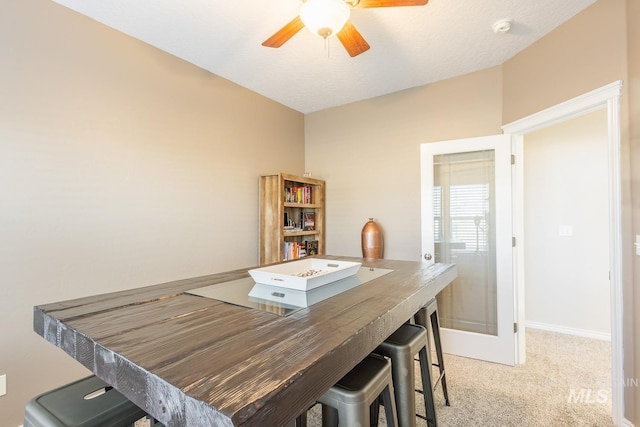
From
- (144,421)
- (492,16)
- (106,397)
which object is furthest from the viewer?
(492,16)

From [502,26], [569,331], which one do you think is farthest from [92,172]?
[569,331]

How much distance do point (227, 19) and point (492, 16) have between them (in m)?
1.85

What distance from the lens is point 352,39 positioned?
5.82 ft

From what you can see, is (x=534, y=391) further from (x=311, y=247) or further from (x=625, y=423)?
(x=311, y=247)

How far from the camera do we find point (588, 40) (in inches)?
80.4

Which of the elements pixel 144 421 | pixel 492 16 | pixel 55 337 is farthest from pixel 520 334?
pixel 55 337

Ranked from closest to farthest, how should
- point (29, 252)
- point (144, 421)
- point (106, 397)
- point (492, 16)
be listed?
point (106, 397) → point (29, 252) → point (144, 421) → point (492, 16)

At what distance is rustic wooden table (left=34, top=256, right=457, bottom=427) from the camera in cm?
57

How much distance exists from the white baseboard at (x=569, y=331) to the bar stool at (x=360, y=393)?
310 cm

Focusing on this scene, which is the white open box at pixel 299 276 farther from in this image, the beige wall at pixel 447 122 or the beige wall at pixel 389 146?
the beige wall at pixel 389 146

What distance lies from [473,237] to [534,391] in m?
1.29

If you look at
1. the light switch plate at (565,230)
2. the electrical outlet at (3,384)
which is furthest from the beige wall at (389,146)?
the electrical outlet at (3,384)

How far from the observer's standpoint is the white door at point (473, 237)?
2.70 metres

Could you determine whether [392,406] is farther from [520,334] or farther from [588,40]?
[588,40]
